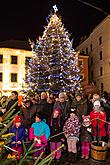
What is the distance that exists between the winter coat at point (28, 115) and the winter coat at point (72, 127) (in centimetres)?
141

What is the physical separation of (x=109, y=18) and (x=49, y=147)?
98.6 feet

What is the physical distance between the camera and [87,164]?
741 cm

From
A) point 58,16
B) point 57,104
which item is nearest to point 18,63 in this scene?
point 58,16

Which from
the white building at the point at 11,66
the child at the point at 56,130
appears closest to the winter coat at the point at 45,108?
the child at the point at 56,130

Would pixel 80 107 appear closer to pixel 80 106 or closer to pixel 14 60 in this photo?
pixel 80 106

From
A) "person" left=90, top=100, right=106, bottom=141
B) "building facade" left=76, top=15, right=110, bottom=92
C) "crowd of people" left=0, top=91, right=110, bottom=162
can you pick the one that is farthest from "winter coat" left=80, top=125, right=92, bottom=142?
"building facade" left=76, top=15, right=110, bottom=92

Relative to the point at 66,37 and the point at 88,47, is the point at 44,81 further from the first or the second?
the point at 88,47

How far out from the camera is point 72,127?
783 cm

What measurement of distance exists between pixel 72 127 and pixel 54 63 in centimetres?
1319

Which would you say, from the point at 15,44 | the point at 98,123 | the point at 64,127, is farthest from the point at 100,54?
the point at 64,127

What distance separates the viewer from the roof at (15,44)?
39.3 metres

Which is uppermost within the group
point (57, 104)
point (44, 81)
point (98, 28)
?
point (98, 28)

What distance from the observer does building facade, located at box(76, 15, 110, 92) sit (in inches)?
1464

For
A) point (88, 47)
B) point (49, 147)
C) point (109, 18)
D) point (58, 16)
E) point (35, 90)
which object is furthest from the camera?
point (88, 47)
